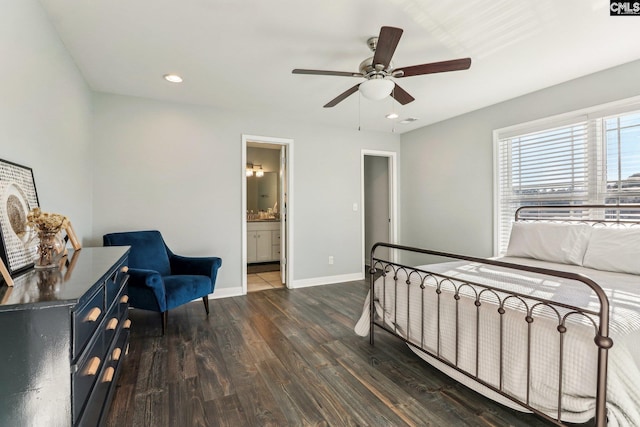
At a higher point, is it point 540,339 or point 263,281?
point 540,339

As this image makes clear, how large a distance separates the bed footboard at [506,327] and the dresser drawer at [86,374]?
1871 mm

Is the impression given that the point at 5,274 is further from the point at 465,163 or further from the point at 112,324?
the point at 465,163

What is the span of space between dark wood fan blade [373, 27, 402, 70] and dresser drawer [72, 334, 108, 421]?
208 centimetres

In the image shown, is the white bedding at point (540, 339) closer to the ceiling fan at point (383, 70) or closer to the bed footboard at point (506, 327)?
the bed footboard at point (506, 327)

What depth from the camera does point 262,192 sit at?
700cm

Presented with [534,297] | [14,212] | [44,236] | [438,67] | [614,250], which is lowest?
[534,297]

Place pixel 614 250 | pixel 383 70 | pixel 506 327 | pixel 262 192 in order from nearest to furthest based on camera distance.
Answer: pixel 506 327 → pixel 383 70 → pixel 614 250 → pixel 262 192

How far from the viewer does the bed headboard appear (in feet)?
9.23

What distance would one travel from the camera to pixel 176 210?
3.80 metres

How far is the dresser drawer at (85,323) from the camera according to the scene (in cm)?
105

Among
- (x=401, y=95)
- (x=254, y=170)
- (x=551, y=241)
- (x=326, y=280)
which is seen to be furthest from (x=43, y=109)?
(x=254, y=170)

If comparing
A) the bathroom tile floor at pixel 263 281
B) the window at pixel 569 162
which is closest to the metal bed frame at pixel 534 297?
the window at pixel 569 162

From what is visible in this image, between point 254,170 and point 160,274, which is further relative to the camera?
point 254,170

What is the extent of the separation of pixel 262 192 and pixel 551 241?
17.8 ft
